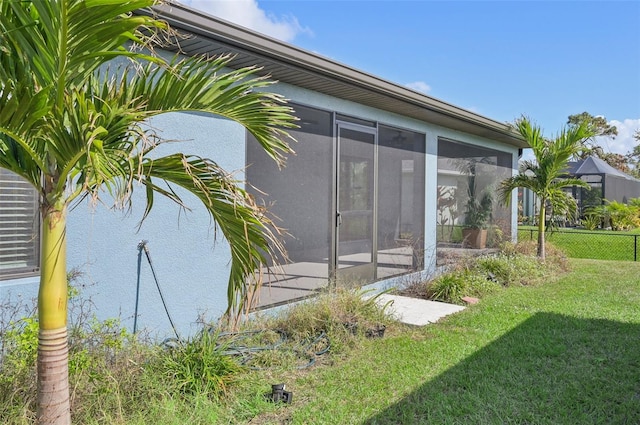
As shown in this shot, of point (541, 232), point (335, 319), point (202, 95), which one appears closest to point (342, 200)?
point (335, 319)

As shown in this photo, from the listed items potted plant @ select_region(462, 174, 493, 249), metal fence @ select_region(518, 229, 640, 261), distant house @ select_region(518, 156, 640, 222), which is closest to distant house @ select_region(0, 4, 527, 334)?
potted plant @ select_region(462, 174, 493, 249)

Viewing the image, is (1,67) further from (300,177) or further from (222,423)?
(300,177)

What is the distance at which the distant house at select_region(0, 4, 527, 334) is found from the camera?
4.09m

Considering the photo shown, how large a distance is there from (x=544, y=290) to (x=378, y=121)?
3848 mm

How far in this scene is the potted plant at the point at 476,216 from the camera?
1009 cm

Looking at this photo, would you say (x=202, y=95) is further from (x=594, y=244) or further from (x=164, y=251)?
(x=594, y=244)

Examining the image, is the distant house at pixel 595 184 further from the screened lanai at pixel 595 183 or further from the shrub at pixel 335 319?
the shrub at pixel 335 319

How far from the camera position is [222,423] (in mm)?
3154

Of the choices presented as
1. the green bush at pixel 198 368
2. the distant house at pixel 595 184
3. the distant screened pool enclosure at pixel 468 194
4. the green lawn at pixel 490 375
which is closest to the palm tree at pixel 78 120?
the green bush at pixel 198 368

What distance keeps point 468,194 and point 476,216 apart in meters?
0.57

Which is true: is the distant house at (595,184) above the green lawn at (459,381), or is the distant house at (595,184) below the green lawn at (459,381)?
above

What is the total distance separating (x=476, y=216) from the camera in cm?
1042

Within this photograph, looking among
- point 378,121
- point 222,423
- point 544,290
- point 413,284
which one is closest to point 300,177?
point 378,121

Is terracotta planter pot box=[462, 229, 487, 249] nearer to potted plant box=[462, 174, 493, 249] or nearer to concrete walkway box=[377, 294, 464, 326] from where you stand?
potted plant box=[462, 174, 493, 249]
